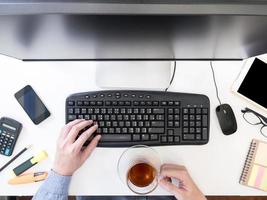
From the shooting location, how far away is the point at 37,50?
753 mm

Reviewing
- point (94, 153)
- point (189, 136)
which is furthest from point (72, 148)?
point (189, 136)

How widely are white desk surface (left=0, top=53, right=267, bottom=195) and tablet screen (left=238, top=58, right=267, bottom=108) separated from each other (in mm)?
84

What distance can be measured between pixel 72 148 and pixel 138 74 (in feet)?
0.75

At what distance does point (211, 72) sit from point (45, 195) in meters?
0.49

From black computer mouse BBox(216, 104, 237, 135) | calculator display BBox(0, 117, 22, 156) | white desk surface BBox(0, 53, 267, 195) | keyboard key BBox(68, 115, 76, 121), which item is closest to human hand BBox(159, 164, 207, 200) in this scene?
white desk surface BBox(0, 53, 267, 195)

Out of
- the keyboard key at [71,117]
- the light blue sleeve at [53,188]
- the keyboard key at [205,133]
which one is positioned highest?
the keyboard key at [71,117]

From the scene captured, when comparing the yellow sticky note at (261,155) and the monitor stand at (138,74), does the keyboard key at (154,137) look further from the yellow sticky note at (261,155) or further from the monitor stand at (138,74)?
the yellow sticky note at (261,155)

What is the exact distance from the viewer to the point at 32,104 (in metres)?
0.88

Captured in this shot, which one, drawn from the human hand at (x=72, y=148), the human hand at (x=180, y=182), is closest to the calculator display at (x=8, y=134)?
the human hand at (x=72, y=148)

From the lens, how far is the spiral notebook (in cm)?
88

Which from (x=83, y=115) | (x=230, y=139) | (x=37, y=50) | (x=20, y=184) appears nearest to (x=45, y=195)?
(x=20, y=184)

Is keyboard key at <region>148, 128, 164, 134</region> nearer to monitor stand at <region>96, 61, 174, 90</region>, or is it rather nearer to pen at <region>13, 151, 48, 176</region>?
monitor stand at <region>96, 61, 174, 90</region>

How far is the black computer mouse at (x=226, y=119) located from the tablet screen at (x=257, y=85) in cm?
6

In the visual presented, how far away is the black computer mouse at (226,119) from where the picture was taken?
2.86ft
